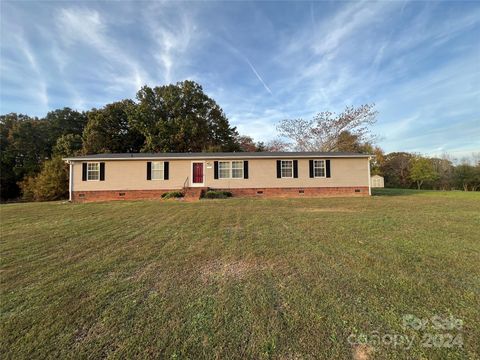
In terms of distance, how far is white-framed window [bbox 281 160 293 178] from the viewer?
50.9 ft

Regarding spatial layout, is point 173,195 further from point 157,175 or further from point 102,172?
point 102,172

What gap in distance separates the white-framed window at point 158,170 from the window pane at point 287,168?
7.75 metres

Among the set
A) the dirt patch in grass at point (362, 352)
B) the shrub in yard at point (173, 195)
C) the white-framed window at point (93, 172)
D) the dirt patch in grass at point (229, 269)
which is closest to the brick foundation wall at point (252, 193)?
the shrub in yard at point (173, 195)

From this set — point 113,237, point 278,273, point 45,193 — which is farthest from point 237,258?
point 45,193

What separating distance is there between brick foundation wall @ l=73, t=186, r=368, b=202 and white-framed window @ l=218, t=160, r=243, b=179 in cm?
97

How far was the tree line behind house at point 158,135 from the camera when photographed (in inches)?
975

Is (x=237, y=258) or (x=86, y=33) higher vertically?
(x=86, y=33)

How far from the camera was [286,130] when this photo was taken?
30016 millimetres

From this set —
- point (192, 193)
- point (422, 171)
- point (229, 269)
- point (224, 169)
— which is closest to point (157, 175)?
point (192, 193)

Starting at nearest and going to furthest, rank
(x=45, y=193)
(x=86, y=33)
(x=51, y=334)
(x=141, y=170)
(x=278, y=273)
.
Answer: (x=51, y=334) < (x=278, y=273) < (x=86, y=33) < (x=141, y=170) < (x=45, y=193)

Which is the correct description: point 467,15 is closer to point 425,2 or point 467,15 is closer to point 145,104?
point 425,2

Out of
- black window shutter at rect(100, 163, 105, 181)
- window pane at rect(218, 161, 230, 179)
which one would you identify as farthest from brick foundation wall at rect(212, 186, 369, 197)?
black window shutter at rect(100, 163, 105, 181)

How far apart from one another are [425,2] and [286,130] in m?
20.6

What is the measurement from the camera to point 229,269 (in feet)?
11.7
